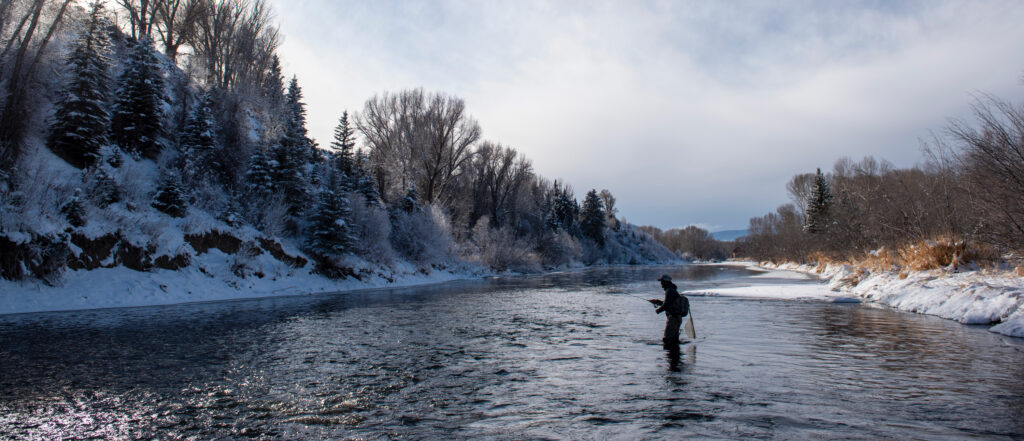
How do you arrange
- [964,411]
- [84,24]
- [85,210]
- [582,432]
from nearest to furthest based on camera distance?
[582,432] < [964,411] < [85,210] < [84,24]

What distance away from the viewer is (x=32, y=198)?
16750mm

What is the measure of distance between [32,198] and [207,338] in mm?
11681

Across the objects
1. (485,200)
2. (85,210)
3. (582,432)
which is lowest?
(582,432)

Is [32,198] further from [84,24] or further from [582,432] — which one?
[582,432]

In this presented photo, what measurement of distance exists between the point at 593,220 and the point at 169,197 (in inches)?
2672

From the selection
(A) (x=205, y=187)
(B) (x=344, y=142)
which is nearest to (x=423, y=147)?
(B) (x=344, y=142)

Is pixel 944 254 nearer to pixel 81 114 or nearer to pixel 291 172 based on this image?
pixel 291 172

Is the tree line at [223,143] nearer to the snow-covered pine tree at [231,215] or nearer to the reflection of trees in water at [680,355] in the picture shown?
the snow-covered pine tree at [231,215]

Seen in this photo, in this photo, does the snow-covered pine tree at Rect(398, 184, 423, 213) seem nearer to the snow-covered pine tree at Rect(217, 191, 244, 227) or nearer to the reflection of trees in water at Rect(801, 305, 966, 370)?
the snow-covered pine tree at Rect(217, 191, 244, 227)

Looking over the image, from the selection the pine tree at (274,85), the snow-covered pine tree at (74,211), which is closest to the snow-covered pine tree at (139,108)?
the snow-covered pine tree at (74,211)

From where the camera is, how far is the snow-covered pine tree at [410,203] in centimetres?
4047

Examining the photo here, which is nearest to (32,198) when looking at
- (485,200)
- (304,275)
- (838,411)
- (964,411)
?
(304,275)

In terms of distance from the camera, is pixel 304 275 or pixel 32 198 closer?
pixel 32 198

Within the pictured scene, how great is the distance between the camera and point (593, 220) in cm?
8419
